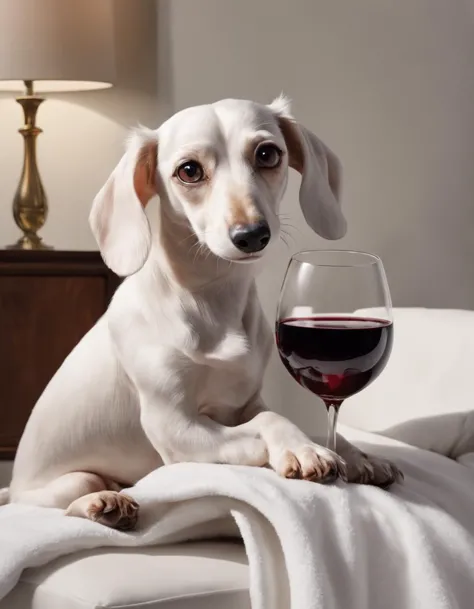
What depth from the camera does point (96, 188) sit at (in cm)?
266

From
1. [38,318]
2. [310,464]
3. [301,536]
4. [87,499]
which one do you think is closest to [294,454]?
[310,464]

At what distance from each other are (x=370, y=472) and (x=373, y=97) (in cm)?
145

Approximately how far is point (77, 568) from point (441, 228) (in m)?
1.66

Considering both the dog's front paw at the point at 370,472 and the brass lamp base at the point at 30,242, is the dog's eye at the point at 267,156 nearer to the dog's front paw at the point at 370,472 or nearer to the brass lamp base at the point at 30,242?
the dog's front paw at the point at 370,472

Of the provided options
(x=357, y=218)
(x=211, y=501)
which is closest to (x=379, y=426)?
(x=211, y=501)

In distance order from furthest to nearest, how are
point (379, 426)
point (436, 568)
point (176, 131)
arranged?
point (379, 426)
point (176, 131)
point (436, 568)

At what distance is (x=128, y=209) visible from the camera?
1.24 meters

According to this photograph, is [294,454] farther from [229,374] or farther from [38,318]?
[38,318]

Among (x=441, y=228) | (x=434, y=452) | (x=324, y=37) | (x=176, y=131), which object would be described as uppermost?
(x=324, y=37)

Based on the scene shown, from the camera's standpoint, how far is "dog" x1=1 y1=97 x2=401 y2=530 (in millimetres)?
1172

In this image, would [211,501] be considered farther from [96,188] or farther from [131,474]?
[96,188]

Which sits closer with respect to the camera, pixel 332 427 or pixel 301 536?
pixel 301 536

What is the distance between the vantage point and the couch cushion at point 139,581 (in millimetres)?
1054

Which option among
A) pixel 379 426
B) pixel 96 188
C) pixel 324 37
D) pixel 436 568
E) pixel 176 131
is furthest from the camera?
pixel 96 188
